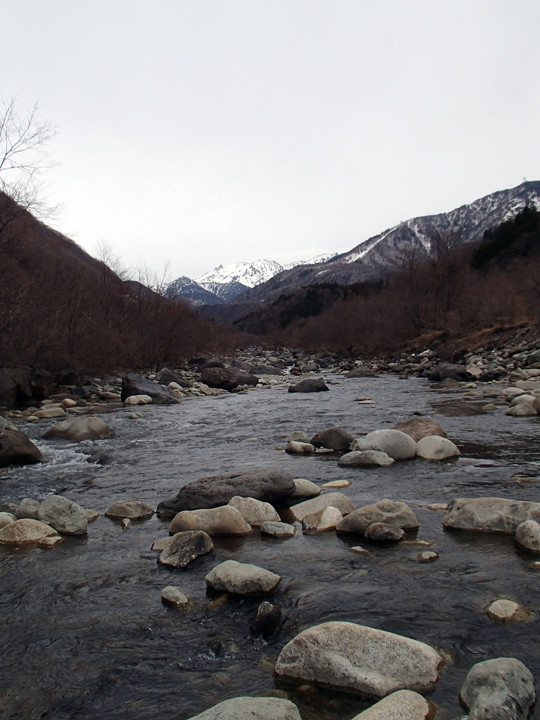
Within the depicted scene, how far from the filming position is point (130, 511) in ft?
17.4

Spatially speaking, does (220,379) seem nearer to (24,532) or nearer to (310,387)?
(310,387)

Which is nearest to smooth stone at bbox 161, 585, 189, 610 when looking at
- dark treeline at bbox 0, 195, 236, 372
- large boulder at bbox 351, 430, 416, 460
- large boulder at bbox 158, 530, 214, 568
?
large boulder at bbox 158, 530, 214, 568

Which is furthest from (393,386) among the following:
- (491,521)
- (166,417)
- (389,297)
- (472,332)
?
(389,297)

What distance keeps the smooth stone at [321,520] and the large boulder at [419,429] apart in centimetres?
386

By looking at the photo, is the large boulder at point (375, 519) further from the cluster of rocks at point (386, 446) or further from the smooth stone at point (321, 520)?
the cluster of rocks at point (386, 446)

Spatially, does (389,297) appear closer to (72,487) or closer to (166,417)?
(166,417)

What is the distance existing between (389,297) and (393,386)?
85.4ft

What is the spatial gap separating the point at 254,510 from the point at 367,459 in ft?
8.86

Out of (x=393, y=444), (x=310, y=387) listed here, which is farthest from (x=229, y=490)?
(x=310, y=387)

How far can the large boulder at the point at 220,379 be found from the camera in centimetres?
2188

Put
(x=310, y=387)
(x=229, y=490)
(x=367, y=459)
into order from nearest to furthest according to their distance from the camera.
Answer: (x=229, y=490) → (x=367, y=459) → (x=310, y=387)

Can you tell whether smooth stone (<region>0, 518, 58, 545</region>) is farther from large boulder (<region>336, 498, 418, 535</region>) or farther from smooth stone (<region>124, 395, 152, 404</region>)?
smooth stone (<region>124, 395, 152, 404</region>)

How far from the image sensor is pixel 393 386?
65.2 feet

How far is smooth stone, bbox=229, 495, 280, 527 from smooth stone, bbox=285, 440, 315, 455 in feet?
10.3
